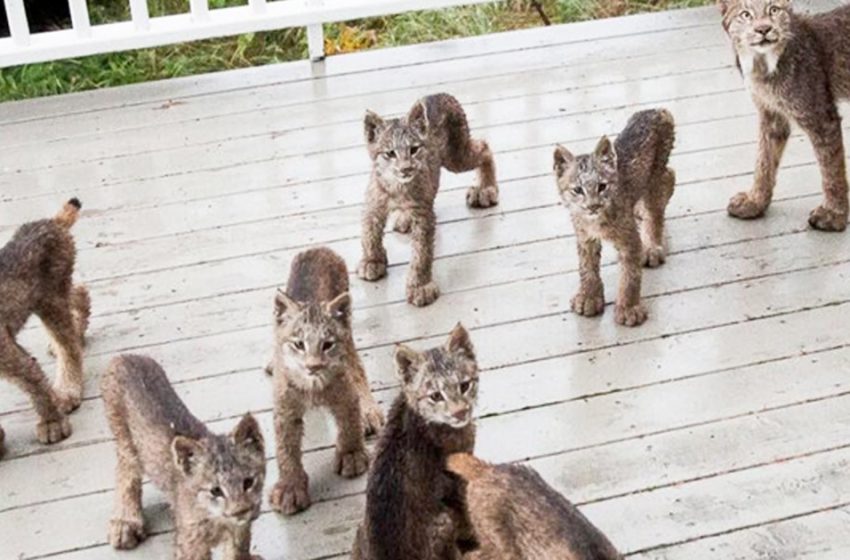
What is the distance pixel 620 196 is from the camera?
15.1ft

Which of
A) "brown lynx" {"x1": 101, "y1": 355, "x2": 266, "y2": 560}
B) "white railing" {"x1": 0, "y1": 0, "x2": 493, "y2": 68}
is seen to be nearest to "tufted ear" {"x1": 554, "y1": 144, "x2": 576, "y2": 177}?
"brown lynx" {"x1": 101, "y1": 355, "x2": 266, "y2": 560}

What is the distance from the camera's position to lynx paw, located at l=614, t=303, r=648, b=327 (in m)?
4.72

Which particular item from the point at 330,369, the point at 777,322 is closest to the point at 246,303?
the point at 330,369

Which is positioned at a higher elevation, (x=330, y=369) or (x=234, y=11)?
(x=234, y=11)

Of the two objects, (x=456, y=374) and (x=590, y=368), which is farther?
(x=590, y=368)

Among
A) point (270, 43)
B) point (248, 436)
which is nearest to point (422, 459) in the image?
point (248, 436)

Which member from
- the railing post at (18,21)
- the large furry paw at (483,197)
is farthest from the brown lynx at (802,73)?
the railing post at (18,21)

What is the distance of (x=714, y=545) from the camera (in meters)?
3.75

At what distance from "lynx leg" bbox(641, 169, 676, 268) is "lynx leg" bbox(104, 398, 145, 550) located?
205 centimetres

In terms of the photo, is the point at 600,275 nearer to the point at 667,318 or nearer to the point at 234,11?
the point at 667,318

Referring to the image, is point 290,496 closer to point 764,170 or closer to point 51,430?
point 51,430

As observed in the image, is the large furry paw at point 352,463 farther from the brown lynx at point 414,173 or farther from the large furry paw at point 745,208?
the large furry paw at point 745,208

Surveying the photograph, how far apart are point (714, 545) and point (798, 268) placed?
5.17 feet

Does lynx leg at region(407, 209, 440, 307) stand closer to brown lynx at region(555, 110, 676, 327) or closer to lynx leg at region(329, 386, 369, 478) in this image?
brown lynx at region(555, 110, 676, 327)
